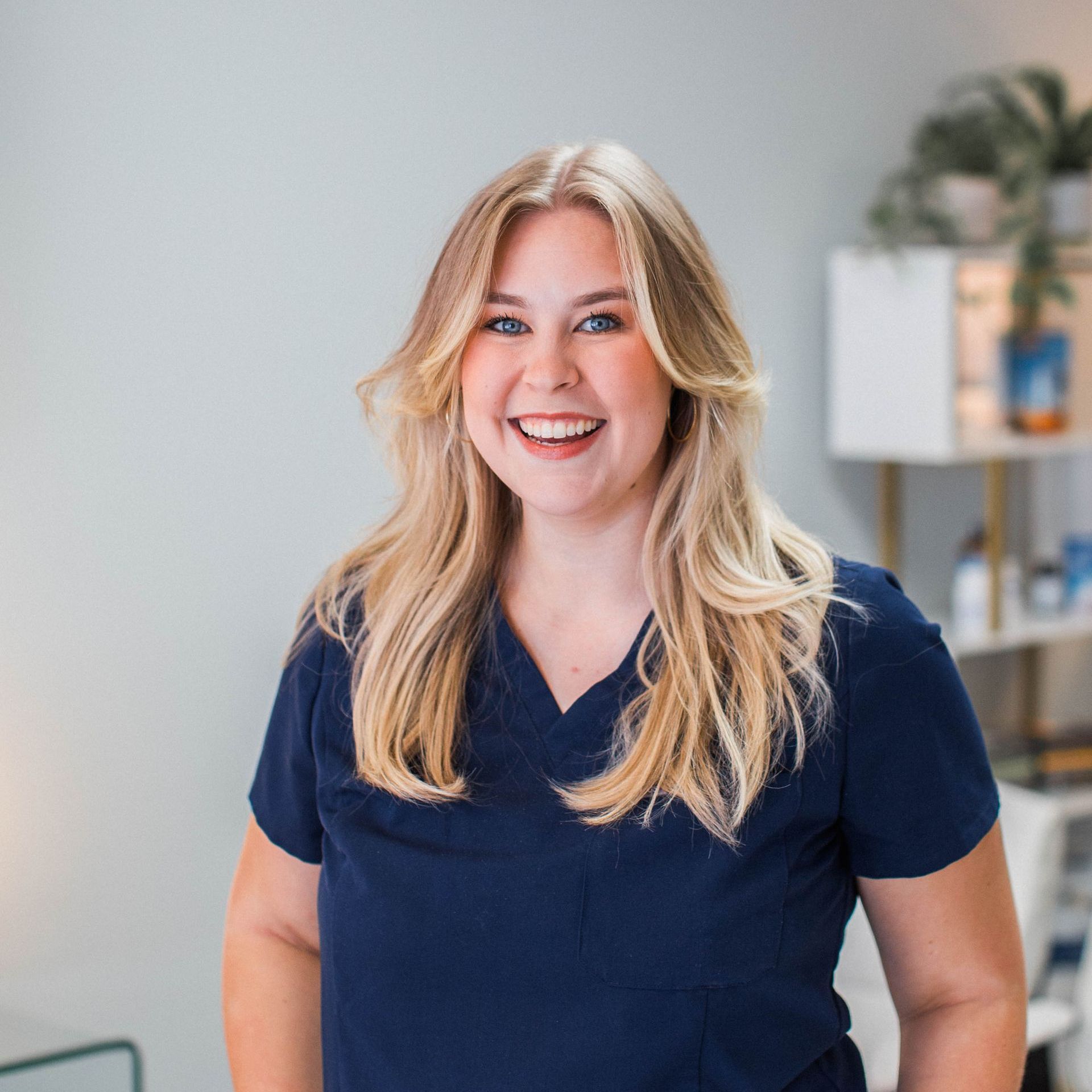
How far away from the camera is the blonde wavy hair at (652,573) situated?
1064 millimetres

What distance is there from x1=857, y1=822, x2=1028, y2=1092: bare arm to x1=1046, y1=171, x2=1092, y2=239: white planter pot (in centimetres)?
191

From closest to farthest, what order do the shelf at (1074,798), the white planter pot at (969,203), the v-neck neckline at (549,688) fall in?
the v-neck neckline at (549,688), the white planter pot at (969,203), the shelf at (1074,798)

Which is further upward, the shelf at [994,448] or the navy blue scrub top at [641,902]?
the shelf at [994,448]

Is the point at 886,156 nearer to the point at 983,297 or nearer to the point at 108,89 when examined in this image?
the point at 983,297

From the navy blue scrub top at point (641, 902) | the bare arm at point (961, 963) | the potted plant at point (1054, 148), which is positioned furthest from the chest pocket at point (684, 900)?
the potted plant at point (1054, 148)

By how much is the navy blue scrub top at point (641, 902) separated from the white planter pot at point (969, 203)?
1724 mm

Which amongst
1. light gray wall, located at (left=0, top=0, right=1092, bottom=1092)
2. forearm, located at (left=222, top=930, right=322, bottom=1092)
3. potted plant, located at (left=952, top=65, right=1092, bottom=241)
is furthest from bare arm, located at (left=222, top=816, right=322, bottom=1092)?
potted plant, located at (left=952, top=65, right=1092, bottom=241)

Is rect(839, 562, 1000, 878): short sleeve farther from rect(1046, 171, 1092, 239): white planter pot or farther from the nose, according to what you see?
rect(1046, 171, 1092, 239): white planter pot

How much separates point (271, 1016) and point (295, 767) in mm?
244

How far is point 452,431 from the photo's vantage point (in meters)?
1.21

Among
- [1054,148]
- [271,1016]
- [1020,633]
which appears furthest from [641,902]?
[1054,148]

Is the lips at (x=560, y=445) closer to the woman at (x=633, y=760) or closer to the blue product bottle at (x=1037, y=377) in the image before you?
the woman at (x=633, y=760)

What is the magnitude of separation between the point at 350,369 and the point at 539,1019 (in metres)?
1.37

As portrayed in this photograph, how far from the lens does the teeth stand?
3.52 feet
